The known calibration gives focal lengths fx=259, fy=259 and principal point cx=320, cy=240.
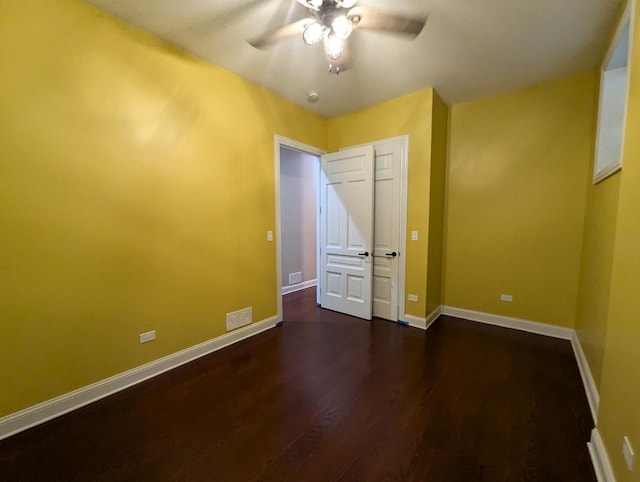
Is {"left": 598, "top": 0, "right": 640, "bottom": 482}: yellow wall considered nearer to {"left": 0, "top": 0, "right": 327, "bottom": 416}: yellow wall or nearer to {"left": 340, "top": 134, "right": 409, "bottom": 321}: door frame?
{"left": 340, "top": 134, "right": 409, "bottom": 321}: door frame

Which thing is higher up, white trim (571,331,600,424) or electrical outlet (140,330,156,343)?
electrical outlet (140,330,156,343)

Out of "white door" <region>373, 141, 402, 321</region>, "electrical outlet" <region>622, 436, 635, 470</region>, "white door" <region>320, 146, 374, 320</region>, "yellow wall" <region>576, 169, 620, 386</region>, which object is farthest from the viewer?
"white door" <region>320, 146, 374, 320</region>

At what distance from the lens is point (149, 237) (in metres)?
2.12

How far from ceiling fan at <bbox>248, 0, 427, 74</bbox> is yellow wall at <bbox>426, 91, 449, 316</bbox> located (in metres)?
1.57

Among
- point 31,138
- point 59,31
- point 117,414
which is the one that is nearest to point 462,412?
point 117,414

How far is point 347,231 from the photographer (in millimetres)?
3492

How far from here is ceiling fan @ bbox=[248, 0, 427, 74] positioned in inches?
60.9

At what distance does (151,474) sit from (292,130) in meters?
3.25

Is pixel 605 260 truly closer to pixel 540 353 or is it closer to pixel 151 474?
pixel 540 353

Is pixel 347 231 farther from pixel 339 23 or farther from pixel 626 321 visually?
pixel 626 321

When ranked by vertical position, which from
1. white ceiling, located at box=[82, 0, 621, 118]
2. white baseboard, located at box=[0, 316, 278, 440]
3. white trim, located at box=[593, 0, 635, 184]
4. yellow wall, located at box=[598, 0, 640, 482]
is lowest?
white baseboard, located at box=[0, 316, 278, 440]

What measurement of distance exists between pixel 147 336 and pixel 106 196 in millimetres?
1147

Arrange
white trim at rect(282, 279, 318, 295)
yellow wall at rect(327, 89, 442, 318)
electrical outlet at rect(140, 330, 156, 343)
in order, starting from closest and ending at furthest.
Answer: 1. electrical outlet at rect(140, 330, 156, 343)
2. yellow wall at rect(327, 89, 442, 318)
3. white trim at rect(282, 279, 318, 295)

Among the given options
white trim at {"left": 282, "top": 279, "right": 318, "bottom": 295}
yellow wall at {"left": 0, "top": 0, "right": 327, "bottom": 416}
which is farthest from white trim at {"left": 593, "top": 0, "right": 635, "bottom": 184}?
white trim at {"left": 282, "top": 279, "right": 318, "bottom": 295}
